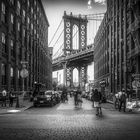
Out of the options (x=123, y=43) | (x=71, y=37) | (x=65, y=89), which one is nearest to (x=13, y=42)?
(x=65, y=89)

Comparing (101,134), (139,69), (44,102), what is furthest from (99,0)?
(101,134)

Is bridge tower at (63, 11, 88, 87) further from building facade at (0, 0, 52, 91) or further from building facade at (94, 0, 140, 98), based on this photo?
building facade at (0, 0, 52, 91)

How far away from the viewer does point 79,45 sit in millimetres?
141375

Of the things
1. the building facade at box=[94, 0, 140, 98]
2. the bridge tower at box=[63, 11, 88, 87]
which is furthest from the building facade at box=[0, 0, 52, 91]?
the bridge tower at box=[63, 11, 88, 87]

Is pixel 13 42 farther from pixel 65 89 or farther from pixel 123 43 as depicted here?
pixel 123 43

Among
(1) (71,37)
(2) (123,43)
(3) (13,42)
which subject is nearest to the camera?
(3) (13,42)

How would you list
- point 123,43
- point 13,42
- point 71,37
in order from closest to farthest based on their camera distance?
1. point 13,42
2. point 123,43
3. point 71,37

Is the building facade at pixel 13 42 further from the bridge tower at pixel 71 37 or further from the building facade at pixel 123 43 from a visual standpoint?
the bridge tower at pixel 71 37

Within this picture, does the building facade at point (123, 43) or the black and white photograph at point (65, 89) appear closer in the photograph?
the black and white photograph at point (65, 89)

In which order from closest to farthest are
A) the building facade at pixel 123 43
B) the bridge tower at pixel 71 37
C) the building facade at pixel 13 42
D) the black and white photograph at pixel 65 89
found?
the black and white photograph at pixel 65 89, the building facade at pixel 13 42, the building facade at pixel 123 43, the bridge tower at pixel 71 37

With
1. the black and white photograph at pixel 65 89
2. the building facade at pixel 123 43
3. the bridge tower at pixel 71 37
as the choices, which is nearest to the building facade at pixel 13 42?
the black and white photograph at pixel 65 89

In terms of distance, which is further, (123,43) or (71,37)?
(71,37)

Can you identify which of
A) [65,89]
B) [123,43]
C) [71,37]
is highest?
[71,37]

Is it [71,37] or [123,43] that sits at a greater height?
[71,37]
